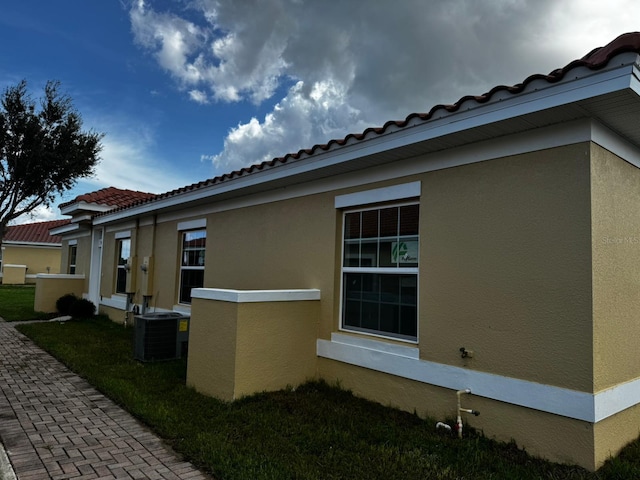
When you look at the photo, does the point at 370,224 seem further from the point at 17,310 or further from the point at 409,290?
the point at 17,310

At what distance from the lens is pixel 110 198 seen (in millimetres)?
13797

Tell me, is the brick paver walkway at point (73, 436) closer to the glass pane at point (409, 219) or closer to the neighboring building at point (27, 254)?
the glass pane at point (409, 219)

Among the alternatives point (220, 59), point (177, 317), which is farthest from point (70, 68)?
point (177, 317)

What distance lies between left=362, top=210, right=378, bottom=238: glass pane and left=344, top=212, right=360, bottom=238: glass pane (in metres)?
0.11

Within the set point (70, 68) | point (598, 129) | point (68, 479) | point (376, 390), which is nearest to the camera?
point (68, 479)

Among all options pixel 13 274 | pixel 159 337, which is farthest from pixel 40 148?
pixel 13 274

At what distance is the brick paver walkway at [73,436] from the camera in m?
3.32

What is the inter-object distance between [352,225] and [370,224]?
32 centimetres


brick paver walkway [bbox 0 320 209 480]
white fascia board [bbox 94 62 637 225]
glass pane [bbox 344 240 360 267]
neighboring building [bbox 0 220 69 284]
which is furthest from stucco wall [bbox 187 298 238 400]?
neighboring building [bbox 0 220 69 284]

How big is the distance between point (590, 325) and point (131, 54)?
10937 millimetres

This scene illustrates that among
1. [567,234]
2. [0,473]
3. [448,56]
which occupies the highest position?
[448,56]

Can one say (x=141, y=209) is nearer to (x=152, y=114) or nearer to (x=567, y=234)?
(x=152, y=114)

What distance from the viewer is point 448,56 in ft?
24.7

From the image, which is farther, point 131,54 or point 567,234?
point 131,54
